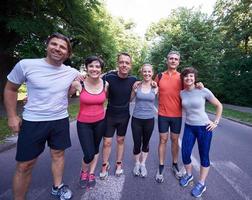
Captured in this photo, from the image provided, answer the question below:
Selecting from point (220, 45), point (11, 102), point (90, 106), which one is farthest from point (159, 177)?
point (220, 45)

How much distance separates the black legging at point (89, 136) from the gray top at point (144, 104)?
0.70 m

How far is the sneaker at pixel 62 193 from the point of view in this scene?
12.7ft

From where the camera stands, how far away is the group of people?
3.48 m

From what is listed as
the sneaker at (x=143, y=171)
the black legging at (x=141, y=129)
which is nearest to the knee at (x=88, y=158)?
the black legging at (x=141, y=129)

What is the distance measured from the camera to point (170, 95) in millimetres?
4770

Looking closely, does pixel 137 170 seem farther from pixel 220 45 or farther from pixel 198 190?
pixel 220 45

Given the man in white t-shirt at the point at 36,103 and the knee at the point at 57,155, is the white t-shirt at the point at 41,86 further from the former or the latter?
the knee at the point at 57,155

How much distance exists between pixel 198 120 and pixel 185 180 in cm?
106

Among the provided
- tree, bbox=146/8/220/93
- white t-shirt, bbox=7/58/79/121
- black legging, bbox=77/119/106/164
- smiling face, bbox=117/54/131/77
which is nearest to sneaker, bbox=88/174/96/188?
black legging, bbox=77/119/106/164

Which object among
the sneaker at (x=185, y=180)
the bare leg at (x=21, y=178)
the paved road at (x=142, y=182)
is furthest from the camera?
the sneaker at (x=185, y=180)

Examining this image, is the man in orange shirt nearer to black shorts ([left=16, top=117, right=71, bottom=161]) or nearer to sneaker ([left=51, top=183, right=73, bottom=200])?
sneaker ([left=51, top=183, right=73, bottom=200])

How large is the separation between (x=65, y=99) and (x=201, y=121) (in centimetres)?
217

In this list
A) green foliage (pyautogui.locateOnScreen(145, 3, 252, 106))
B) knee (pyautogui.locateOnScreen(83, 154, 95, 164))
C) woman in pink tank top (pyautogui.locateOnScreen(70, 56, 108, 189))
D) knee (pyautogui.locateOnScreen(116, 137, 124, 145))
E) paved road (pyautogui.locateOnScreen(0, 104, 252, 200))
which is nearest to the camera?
paved road (pyautogui.locateOnScreen(0, 104, 252, 200))

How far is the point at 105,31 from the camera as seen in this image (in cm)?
2011
